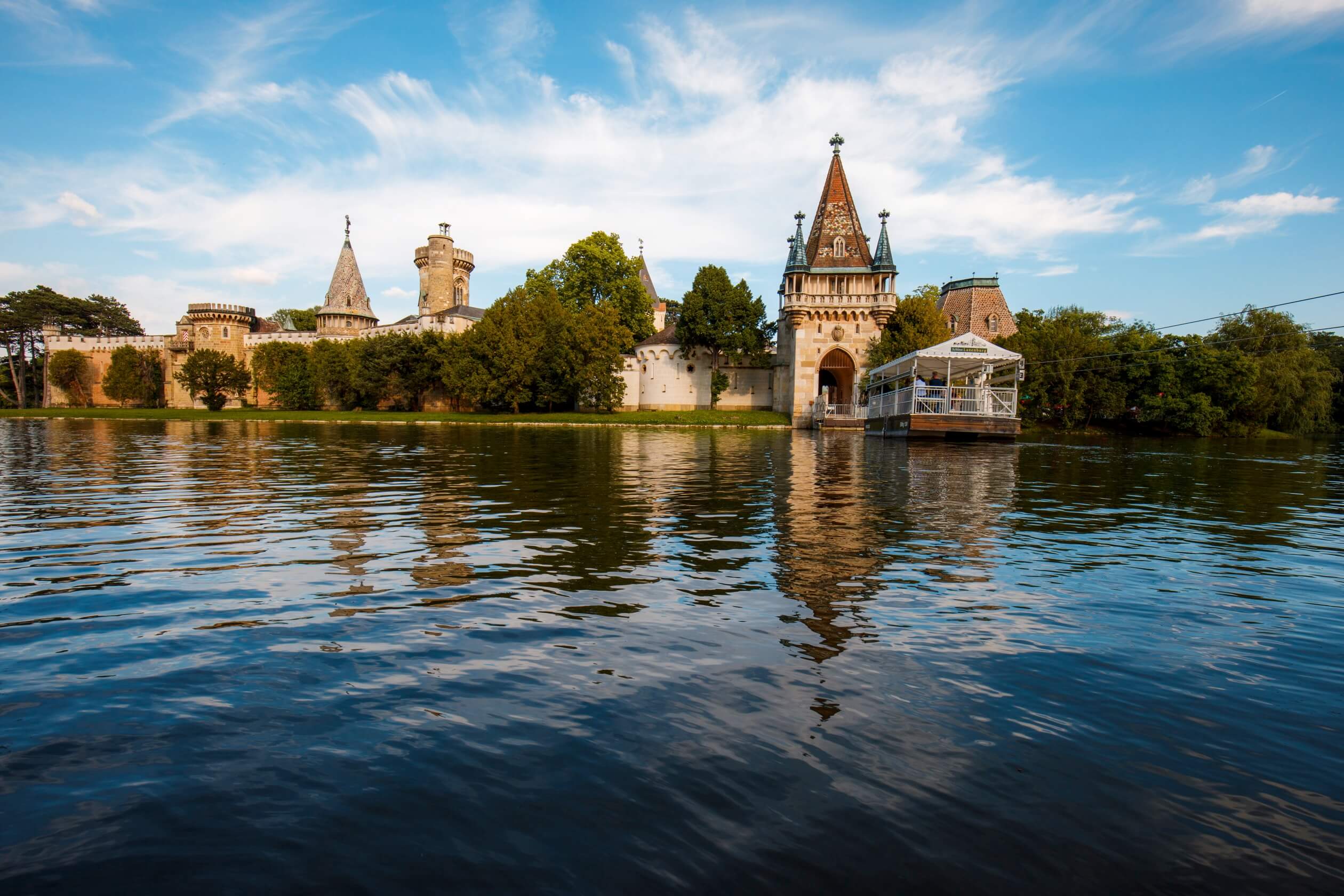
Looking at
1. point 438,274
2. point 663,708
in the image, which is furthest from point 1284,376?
point 438,274

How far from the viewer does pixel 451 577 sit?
21.7 feet

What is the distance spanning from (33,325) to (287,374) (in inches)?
1385

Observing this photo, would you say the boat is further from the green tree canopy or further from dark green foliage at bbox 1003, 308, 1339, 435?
dark green foliage at bbox 1003, 308, 1339, 435

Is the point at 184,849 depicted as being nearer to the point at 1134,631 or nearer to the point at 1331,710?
the point at 1331,710

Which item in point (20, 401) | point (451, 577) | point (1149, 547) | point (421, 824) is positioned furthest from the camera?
point (20, 401)

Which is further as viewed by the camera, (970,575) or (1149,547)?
(1149,547)

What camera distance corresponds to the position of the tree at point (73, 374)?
7775 cm

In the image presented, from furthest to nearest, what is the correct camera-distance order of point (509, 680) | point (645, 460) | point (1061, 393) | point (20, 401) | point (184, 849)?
point (20, 401)
point (1061, 393)
point (645, 460)
point (509, 680)
point (184, 849)

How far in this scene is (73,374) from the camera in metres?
78.4

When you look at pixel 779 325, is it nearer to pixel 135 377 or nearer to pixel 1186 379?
pixel 1186 379

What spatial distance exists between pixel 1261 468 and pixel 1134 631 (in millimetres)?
21731

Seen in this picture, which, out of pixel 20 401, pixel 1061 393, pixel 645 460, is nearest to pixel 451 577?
pixel 645 460

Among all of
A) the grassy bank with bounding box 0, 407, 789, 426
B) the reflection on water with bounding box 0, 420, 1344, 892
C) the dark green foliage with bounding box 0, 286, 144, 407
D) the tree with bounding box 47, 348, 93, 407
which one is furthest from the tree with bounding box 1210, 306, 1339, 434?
the dark green foliage with bounding box 0, 286, 144, 407

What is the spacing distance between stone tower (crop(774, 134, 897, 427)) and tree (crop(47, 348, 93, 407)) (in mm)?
76738
